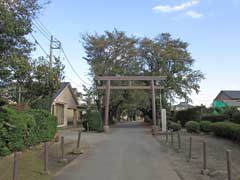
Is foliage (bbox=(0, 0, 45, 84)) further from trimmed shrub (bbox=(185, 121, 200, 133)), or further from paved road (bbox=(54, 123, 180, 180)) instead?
trimmed shrub (bbox=(185, 121, 200, 133))

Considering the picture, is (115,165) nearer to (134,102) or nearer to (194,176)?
(194,176)

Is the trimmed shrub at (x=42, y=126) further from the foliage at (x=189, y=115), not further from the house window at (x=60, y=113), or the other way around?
the house window at (x=60, y=113)

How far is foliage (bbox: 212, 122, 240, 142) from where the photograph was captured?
21.4 metres

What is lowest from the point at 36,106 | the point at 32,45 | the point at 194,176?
the point at 194,176

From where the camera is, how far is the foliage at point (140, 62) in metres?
48.8

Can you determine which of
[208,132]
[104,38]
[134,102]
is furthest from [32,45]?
[134,102]

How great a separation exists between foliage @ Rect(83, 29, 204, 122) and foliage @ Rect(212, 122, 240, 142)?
23.4 meters

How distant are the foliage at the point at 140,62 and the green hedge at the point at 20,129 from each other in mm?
28019

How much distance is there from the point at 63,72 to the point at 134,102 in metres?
34.6

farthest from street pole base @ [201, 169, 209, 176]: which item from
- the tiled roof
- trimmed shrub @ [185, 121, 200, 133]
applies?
the tiled roof

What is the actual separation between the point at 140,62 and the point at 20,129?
38.9m

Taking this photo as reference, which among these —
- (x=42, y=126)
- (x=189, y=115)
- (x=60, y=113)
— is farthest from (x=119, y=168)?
(x=60, y=113)

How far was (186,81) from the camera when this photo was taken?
2248 inches

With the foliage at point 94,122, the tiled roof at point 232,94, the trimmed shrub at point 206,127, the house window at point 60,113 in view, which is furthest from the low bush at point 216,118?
the tiled roof at point 232,94
